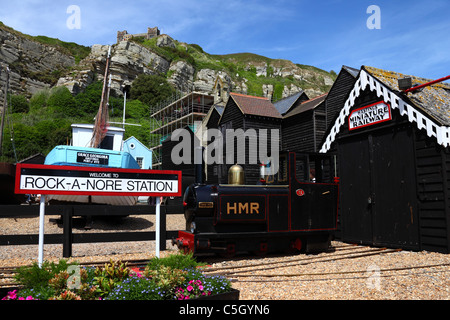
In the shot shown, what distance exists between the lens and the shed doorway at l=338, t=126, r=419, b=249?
29.6ft

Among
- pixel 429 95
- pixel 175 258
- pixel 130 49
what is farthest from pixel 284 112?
pixel 130 49

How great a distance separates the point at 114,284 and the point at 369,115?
9072mm

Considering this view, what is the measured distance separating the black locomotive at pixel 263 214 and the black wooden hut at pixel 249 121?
49.4 feet

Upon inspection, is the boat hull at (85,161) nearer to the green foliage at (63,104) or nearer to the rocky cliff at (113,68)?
the rocky cliff at (113,68)

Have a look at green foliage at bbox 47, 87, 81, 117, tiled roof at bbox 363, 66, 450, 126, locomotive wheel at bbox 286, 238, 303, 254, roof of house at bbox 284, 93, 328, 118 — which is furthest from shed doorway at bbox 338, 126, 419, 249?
green foliage at bbox 47, 87, 81, 117

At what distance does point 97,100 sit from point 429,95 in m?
63.3

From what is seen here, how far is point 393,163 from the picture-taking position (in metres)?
9.45

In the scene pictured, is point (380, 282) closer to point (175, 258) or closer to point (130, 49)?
point (175, 258)

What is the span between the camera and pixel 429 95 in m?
9.69

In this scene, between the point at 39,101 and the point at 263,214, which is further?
the point at 39,101

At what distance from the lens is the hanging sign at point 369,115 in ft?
32.1

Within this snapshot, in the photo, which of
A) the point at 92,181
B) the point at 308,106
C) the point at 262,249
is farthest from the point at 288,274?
the point at 308,106

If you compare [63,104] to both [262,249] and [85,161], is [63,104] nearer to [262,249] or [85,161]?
[85,161]

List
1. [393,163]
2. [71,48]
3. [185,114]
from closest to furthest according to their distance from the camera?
[393,163] < [185,114] < [71,48]
